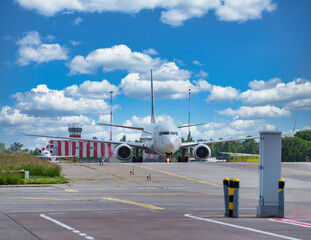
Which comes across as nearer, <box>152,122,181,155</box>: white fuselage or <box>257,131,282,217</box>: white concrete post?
<box>257,131,282,217</box>: white concrete post

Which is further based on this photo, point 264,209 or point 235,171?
point 235,171

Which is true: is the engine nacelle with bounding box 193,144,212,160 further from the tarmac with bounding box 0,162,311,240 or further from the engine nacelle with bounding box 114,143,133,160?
the tarmac with bounding box 0,162,311,240

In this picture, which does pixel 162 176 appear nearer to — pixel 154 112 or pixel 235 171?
pixel 235 171

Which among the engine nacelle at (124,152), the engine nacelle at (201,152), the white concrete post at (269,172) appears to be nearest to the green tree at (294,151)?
the engine nacelle at (201,152)

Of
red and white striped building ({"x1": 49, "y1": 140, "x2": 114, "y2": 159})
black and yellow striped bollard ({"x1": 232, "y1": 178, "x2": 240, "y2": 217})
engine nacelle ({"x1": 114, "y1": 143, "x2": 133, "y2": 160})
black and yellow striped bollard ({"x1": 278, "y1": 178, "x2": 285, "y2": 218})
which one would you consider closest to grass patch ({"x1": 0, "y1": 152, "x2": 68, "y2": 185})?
black and yellow striped bollard ({"x1": 232, "y1": 178, "x2": 240, "y2": 217})

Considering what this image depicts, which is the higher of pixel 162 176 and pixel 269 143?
pixel 269 143

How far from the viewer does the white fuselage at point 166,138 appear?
52.1 metres

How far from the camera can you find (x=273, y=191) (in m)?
12.4

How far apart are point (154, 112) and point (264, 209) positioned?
63556 millimetres

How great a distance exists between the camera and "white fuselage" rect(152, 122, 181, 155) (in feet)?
171

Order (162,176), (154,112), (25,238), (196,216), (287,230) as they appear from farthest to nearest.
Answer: (154,112) → (162,176) → (196,216) → (287,230) → (25,238)

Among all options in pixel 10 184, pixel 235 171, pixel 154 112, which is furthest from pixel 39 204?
pixel 154 112

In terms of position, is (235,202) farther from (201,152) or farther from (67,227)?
(201,152)

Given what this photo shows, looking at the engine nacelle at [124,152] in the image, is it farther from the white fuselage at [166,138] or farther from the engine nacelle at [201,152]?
the engine nacelle at [201,152]
